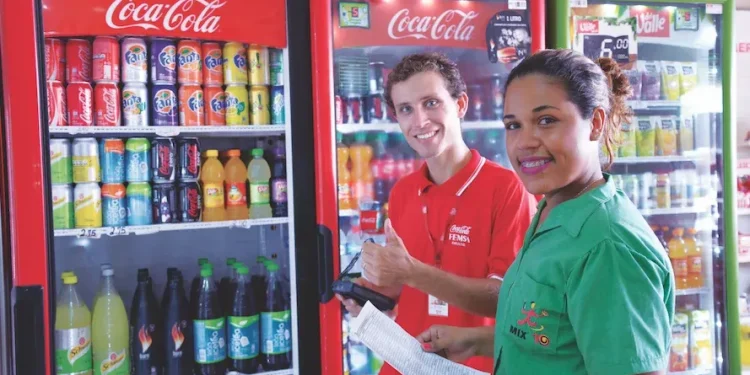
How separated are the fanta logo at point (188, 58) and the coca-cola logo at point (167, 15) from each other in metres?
0.14

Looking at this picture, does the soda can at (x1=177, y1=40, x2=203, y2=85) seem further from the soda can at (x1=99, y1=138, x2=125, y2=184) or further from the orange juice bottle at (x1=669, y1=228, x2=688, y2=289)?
the orange juice bottle at (x1=669, y1=228, x2=688, y2=289)

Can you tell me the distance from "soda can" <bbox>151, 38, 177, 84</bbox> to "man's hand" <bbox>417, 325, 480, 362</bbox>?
1.50 m

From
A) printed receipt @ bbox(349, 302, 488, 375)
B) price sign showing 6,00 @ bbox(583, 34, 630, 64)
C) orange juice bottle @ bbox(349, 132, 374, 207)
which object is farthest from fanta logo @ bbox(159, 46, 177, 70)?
price sign showing 6,00 @ bbox(583, 34, 630, 64)

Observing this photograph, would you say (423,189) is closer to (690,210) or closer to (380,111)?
(380,111)

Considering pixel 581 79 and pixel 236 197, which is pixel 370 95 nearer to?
pixel 236 197

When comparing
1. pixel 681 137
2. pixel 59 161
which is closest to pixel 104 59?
pixel 59 161

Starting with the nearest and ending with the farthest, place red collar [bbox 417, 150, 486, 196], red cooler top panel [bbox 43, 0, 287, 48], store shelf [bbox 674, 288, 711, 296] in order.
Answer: red collar [bbox 417, 150, 486, 196]
red cooler top panel [bbox 43, 0, 287, 48]
store shelf [bbox 674, 288, 711, 296]

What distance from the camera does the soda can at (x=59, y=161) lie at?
2367mm

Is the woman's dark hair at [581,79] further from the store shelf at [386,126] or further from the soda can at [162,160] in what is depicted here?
the soda can at [162,160]

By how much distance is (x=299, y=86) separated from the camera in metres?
2.55

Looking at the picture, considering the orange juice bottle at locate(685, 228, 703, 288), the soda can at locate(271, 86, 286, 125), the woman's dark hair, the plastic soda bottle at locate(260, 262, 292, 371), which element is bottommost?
the plastic soda bottle at locate(260, 262, 292, 371)

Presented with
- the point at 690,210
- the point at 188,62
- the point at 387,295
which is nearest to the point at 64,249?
A: the point at 188,62

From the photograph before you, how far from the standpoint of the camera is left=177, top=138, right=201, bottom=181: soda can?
262cm

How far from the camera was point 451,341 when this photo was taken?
178cm
